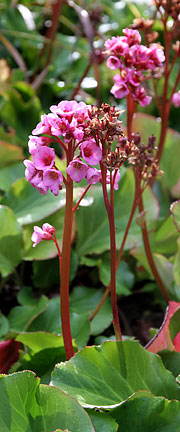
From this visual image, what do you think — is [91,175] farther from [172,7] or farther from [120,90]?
[172,7]

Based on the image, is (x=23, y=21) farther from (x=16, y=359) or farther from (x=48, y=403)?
(x=48, y=403)

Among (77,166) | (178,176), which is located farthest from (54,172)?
(178,176)

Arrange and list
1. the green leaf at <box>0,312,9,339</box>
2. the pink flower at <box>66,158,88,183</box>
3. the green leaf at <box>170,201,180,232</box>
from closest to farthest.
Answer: the pink flower at <box>66,158,88,183</box>, the green leaf at <box>170,201,180,232</box>, the green leaf at <box>0,312,9,339</box>

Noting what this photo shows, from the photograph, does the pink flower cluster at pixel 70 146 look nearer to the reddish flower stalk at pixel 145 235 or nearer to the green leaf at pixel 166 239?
the reddish flower stalk at pixel 145 235

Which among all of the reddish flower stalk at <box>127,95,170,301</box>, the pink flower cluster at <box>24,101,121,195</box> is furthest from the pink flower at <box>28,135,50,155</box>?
the reddish flower stalk at <box>127,95,170,301</box>

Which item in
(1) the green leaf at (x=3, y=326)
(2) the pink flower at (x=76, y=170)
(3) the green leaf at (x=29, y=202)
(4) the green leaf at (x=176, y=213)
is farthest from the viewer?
(3) the green leaf at (x=29, y=202)

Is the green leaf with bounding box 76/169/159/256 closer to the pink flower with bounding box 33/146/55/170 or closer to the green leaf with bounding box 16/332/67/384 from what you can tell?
the green leaf with bounding box 16/332/67/384

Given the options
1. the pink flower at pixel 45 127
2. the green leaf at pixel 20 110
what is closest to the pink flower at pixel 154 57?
the pink flower at pixel 45 127
